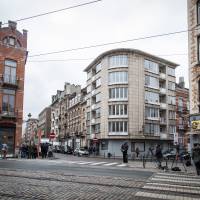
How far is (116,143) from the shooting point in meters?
50.3

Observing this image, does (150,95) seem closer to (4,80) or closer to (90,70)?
(90,70)

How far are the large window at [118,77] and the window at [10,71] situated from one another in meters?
18.5

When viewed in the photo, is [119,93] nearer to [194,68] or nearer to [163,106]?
[163,106]

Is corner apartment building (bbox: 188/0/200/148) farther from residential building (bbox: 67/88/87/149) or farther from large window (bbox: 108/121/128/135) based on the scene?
residential building (bbox: 67/88/87/149)

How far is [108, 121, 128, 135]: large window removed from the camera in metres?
49.8

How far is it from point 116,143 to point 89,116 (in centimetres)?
1183

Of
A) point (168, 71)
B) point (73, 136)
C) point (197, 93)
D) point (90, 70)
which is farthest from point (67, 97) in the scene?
point (197, 93)

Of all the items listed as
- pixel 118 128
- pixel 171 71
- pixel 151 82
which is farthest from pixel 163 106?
pixel 118 128

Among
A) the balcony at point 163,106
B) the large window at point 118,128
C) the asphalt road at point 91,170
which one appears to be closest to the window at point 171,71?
the balcony at point 163,106

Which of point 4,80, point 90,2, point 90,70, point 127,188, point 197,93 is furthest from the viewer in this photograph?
point 90,70

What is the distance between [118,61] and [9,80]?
67.7 ft

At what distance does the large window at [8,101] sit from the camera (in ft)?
121

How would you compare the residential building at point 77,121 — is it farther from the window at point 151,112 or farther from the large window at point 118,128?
the window at point 151,112

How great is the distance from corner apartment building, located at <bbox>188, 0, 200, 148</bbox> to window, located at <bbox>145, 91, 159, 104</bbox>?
2842cm
